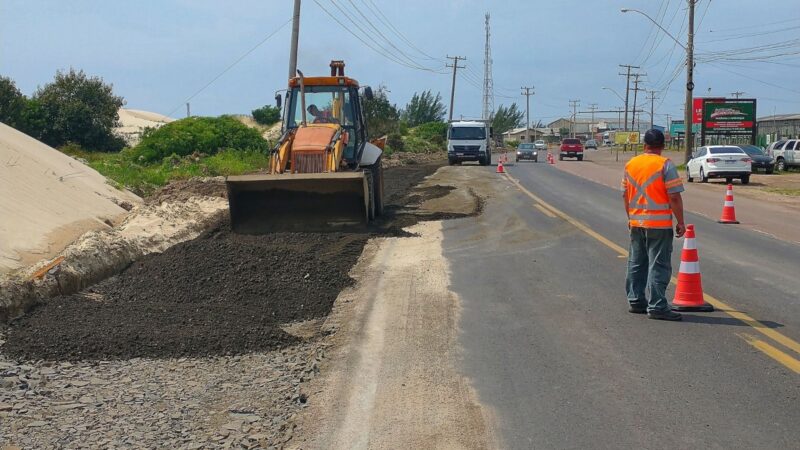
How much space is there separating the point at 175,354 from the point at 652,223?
15.6 feet

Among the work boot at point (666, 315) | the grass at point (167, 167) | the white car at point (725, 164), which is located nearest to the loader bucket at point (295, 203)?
the grass at point (167, 167)

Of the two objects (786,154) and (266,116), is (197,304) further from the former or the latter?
(266,116)

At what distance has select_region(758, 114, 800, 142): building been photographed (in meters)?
62.5

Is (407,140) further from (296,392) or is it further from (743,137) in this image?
(296,392)

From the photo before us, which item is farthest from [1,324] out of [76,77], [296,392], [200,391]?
[76,77]

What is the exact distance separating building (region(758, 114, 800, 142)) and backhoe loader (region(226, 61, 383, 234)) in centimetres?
5077

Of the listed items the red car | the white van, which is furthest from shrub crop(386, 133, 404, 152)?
the white van

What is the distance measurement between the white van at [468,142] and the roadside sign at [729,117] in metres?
12.4

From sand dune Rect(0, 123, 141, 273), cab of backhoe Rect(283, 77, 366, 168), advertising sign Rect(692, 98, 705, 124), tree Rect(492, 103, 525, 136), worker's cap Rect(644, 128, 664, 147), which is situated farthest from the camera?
tree Rect(492, 103, 525, 136)

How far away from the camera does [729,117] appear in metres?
47.5

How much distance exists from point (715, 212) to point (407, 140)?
54.5 m

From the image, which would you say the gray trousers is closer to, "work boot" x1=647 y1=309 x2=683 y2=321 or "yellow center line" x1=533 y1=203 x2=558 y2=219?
"work boot" x1=647 y1=309 x2=683 y2=321

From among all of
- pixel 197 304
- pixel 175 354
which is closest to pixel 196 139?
pixel 197 304

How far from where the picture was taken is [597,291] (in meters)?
9.82
